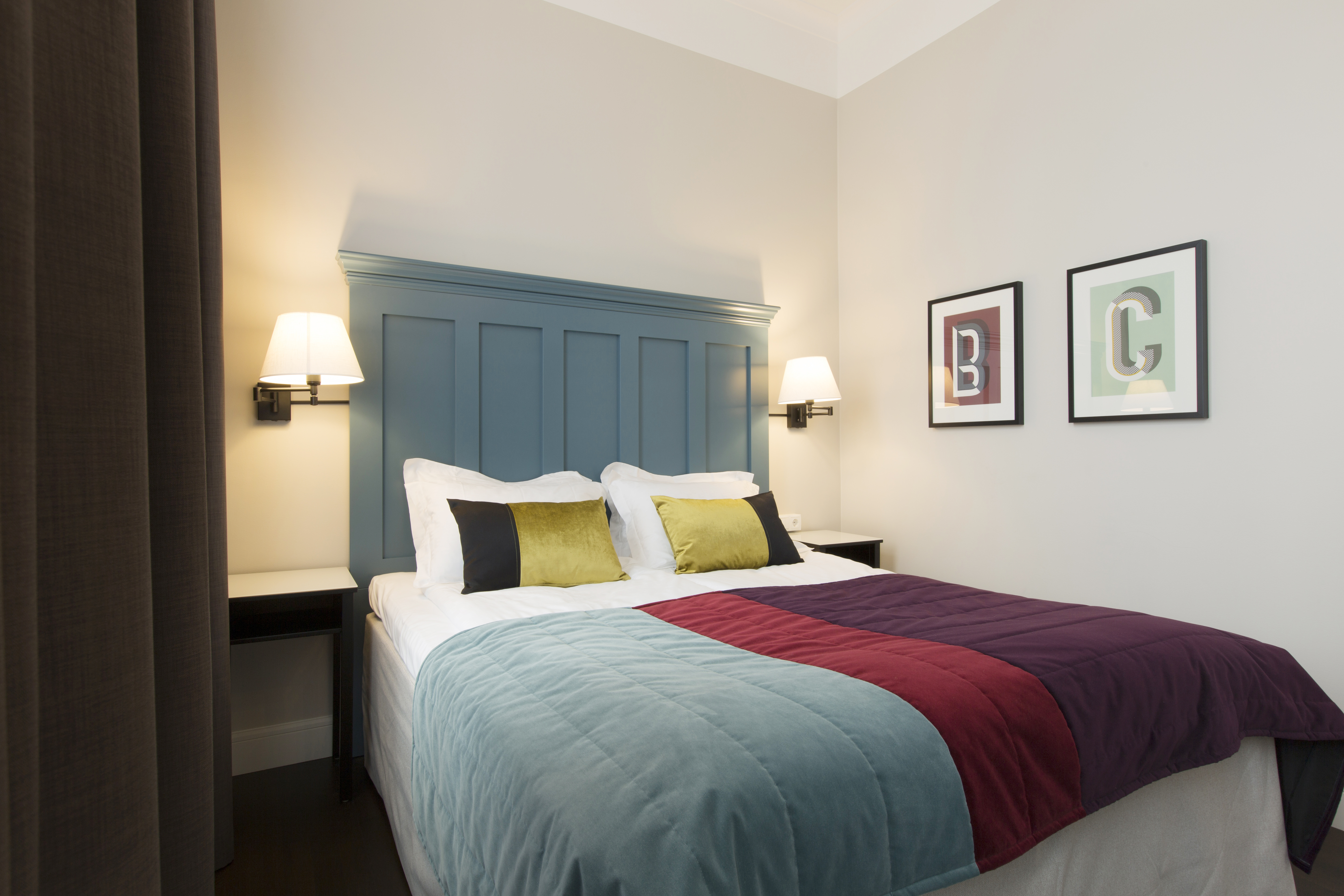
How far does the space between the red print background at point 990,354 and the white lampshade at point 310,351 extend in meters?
2.64

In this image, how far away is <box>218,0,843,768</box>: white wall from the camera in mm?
2611

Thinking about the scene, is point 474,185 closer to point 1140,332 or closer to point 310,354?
point 310,354

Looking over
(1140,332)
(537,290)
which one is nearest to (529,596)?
(537,290)

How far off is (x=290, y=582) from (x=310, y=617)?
136 mm

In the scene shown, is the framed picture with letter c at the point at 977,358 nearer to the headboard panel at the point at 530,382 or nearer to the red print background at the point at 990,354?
the red print background at the point at 990,354

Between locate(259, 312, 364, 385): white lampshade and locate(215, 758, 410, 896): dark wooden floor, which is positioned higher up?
locate(259, 312, 364, 385): white lampshade

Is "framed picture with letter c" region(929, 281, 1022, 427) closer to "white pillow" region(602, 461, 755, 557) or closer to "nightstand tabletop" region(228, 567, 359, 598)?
"white pillow" region(602, 461, 755, 557)

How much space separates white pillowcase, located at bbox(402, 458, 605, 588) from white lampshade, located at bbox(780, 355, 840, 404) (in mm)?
1160

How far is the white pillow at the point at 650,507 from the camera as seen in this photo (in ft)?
9.06

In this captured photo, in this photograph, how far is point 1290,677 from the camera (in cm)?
172

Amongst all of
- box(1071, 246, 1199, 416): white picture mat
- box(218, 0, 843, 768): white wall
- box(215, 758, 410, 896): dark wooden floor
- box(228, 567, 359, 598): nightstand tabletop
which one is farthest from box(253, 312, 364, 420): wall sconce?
box(1071, 246, 1199, 416): white picture mat

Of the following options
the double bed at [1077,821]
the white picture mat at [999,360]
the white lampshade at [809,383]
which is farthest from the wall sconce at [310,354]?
the white picture mat at [999,360]

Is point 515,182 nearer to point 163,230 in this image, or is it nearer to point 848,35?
Result: point 848,35

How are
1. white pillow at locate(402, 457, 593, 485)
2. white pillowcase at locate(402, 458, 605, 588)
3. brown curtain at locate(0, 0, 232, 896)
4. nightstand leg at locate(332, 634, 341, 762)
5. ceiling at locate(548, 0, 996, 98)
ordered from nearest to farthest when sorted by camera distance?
brown curtain at locate(0, 0, 232, 896) < nightstand leg at locate(332, 634, 341, 762) < white pillowcase at locate(402, 458, 605, 588) < white pillow at locate(402, 457, 593, 485) < ceiling at locate(548, 0, 996, 98)
